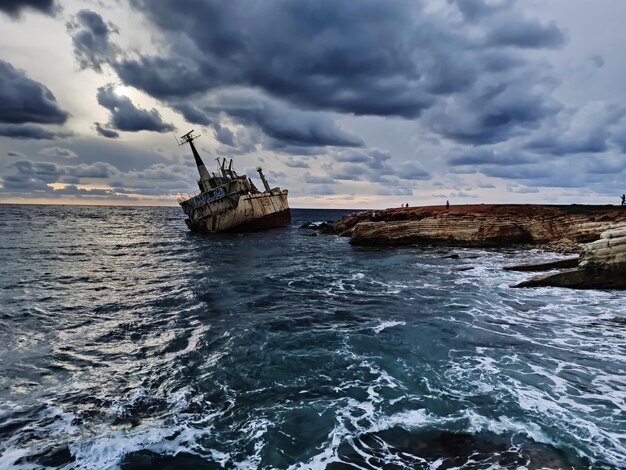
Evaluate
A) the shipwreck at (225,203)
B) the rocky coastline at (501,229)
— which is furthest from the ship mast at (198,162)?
the rocky coastline at (501,229)

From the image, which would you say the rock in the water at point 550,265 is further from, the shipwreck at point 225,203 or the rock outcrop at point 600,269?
the shipwreck at point 225,203

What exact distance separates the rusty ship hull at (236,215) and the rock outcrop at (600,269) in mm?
36096

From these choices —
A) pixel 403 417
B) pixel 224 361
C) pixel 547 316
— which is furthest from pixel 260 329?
pixel 547 316

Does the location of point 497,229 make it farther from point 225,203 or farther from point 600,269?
point 225,203

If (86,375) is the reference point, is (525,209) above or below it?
above

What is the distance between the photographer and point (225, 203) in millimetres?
47656

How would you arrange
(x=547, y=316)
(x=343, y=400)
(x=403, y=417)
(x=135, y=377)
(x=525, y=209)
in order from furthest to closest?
(x=525, y=209) → (x=547, y=316) → (x=135, y=377) → (x=343, y=400) → (x=403, y=417)

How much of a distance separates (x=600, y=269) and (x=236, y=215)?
1503 inches

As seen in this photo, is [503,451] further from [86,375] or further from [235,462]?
[86,375]

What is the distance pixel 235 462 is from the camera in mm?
5785

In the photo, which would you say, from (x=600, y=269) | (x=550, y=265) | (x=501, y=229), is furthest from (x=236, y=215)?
(x=600, y=269)

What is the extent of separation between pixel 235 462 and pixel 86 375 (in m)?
5.20

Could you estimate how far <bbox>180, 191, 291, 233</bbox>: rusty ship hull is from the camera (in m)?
47.4

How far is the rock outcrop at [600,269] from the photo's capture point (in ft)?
50.6
